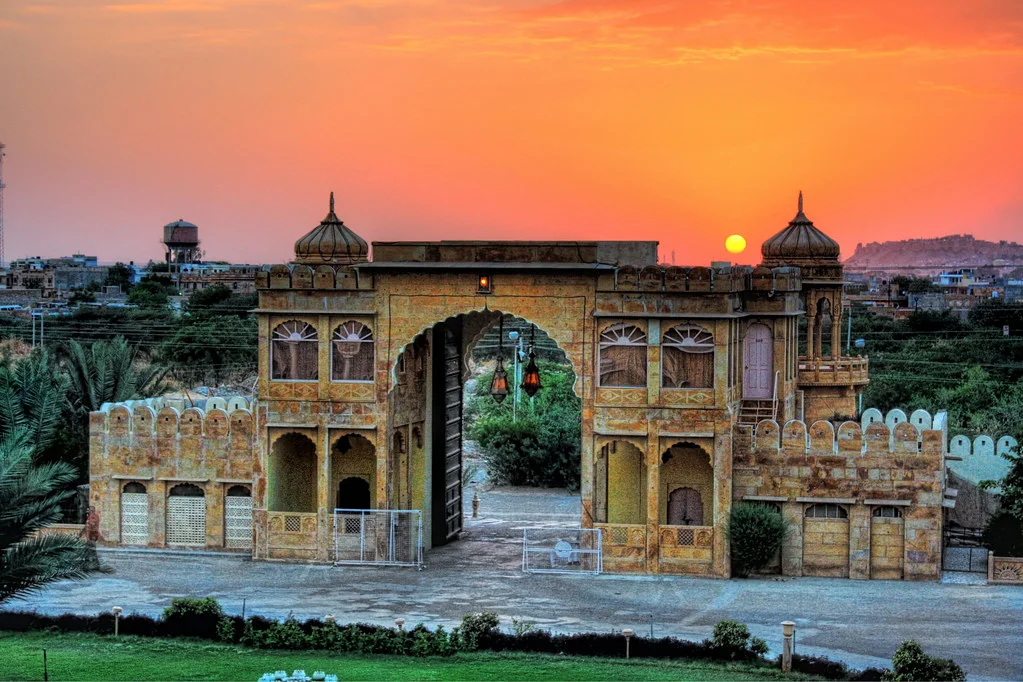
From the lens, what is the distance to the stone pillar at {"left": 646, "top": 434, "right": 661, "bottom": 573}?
26391mm

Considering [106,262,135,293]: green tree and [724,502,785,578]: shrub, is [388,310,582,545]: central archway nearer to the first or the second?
[724,502,785,578]: shrub

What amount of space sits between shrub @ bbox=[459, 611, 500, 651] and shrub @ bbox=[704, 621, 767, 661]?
314 centimetres

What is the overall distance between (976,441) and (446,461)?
11664 mm

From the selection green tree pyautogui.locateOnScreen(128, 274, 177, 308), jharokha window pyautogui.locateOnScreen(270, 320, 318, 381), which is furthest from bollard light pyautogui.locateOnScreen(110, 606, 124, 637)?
green tree pyautogui.locateOnScreen(128, 274, 177, 308)

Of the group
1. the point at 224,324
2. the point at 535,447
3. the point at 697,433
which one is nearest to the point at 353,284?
the point at 697,433

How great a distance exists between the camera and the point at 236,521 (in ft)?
92.7

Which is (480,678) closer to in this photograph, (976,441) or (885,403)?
(976,441)

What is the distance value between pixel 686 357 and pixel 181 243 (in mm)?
118193

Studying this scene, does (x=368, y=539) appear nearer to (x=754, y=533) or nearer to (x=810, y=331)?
(x=754, y=533)

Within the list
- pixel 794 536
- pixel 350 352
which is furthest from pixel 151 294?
pixel 794 536

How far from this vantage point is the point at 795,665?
20078 mm

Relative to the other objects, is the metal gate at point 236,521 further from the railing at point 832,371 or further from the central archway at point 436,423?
the railing at point 832,371

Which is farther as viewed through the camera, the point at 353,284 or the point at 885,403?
the point at 885,403

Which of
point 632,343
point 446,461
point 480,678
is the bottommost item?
point 480,678
